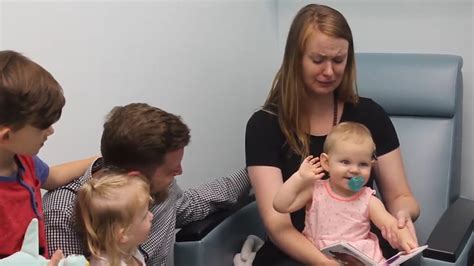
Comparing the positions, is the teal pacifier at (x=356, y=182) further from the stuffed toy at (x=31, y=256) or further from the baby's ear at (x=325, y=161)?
the stuffed toy at (x=31, y=256)

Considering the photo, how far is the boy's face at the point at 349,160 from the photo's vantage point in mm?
1569

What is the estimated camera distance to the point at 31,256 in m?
1.20

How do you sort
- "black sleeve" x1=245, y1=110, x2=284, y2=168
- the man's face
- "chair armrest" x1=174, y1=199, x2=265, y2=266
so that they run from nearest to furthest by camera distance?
1. the man's face
2. "chair armrest" x1=174, y1=199, x2=265, y2=266
3. "black sleeve" x1=245, y1=110, x2=284, y2=168

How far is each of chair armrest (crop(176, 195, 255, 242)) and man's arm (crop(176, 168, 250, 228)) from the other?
0.06 feet

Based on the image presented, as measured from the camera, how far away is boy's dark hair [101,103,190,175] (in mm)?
1429

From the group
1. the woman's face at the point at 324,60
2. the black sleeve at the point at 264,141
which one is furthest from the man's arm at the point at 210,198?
the woman's face at the point at 324,60

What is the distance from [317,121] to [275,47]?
80 centimetres

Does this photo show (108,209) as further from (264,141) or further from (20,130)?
(264,141)

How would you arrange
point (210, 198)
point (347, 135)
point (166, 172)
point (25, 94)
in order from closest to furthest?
point (25, 94) < point (166, 172) < point (347, 135) < point (210, 198)

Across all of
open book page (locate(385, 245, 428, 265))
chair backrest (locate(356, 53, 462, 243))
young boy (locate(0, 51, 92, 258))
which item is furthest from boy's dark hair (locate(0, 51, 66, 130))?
chair backrest (locate(356, 53, 462, 243))

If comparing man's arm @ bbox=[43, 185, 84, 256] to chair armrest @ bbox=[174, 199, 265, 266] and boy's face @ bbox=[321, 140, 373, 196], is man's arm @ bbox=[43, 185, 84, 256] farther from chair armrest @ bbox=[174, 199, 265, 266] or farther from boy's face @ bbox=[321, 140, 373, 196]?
boy's face @ bbox=[321, 140, 373, 196]

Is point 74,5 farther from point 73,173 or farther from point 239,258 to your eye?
point 239,258

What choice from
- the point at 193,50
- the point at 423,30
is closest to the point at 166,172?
the point at 193,50

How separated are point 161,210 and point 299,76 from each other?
1.69 feet
